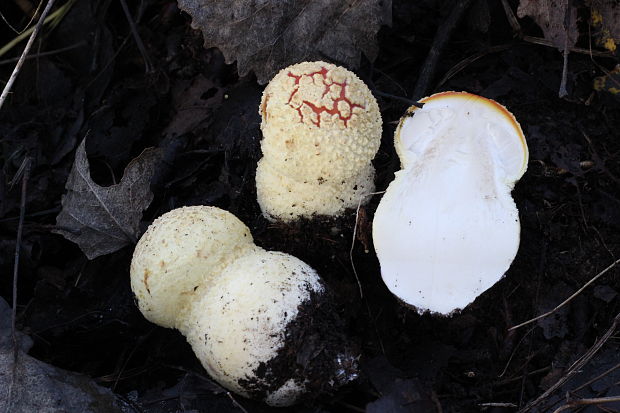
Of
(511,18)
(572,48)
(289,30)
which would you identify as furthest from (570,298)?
(289,30)

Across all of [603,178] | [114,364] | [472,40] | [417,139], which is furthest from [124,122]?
[603,178]

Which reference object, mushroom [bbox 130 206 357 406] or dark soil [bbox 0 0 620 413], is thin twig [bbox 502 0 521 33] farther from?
mushroom [bbox 130 206 357 406]

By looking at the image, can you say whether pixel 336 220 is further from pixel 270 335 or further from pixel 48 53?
pixel 48 53

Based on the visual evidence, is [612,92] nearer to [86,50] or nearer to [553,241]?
[553,241]

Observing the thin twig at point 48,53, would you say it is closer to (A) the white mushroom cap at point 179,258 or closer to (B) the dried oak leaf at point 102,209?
(B) the dried oak leaf at point 102,209

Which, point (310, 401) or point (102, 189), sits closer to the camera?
point (310, 401)

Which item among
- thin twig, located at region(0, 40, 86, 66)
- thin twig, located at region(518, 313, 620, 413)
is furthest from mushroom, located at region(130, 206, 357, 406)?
thin twig, located at region(0, 40, 86, 66)

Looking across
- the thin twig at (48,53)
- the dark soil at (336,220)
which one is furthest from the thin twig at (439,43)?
the thin twig at (48,53)
